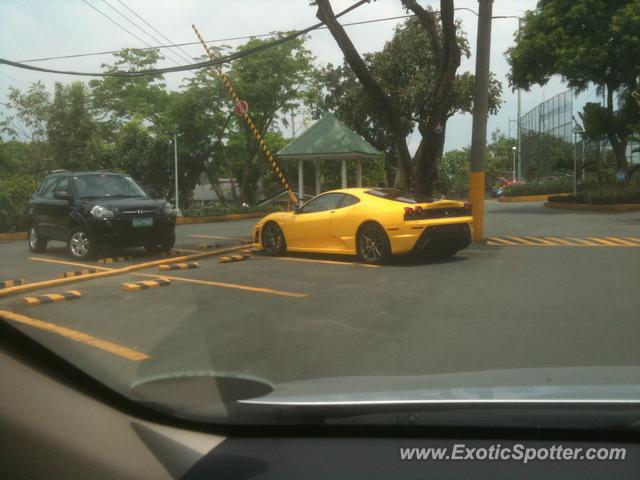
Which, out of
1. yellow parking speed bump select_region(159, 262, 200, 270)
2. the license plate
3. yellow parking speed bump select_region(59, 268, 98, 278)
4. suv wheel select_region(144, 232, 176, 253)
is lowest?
yellow parking speed bump select_region(159, 262, 200, 270)

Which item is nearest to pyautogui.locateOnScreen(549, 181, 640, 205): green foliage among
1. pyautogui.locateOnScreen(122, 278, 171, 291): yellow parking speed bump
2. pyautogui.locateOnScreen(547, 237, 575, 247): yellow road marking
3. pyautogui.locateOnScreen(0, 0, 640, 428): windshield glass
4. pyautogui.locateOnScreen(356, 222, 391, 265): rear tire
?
pyautogui.locateOnScreen(0, 0, 640, 428): windshield glass

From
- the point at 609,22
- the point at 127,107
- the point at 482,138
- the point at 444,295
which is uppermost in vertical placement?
the point at 609,22

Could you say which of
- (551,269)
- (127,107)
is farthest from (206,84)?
(551,269)

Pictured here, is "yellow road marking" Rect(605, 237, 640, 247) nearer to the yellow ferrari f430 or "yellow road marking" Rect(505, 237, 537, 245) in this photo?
"yellow road marking" Rect(505, 237, 537, 245)

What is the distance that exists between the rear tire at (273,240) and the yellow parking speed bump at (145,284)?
11.7ft

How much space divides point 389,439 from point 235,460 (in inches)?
22.9

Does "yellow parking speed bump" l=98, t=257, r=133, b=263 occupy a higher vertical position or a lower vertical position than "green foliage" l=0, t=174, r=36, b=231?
lower

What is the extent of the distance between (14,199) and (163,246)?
326cm

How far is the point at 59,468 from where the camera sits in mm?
2227

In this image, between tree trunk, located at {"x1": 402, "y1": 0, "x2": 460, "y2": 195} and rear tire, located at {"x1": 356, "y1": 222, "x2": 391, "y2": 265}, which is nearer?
rear tire, located at {"x1": 356, "y1": 222, "x2": 391, "y2": 265}

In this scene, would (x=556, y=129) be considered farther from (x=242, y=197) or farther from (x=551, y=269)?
(x=551, y=269)

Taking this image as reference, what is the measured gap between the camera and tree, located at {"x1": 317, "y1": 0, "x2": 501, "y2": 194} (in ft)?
48.6

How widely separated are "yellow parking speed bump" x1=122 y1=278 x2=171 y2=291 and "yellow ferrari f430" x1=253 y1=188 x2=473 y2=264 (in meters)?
3.31

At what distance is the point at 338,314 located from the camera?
22.3ft
